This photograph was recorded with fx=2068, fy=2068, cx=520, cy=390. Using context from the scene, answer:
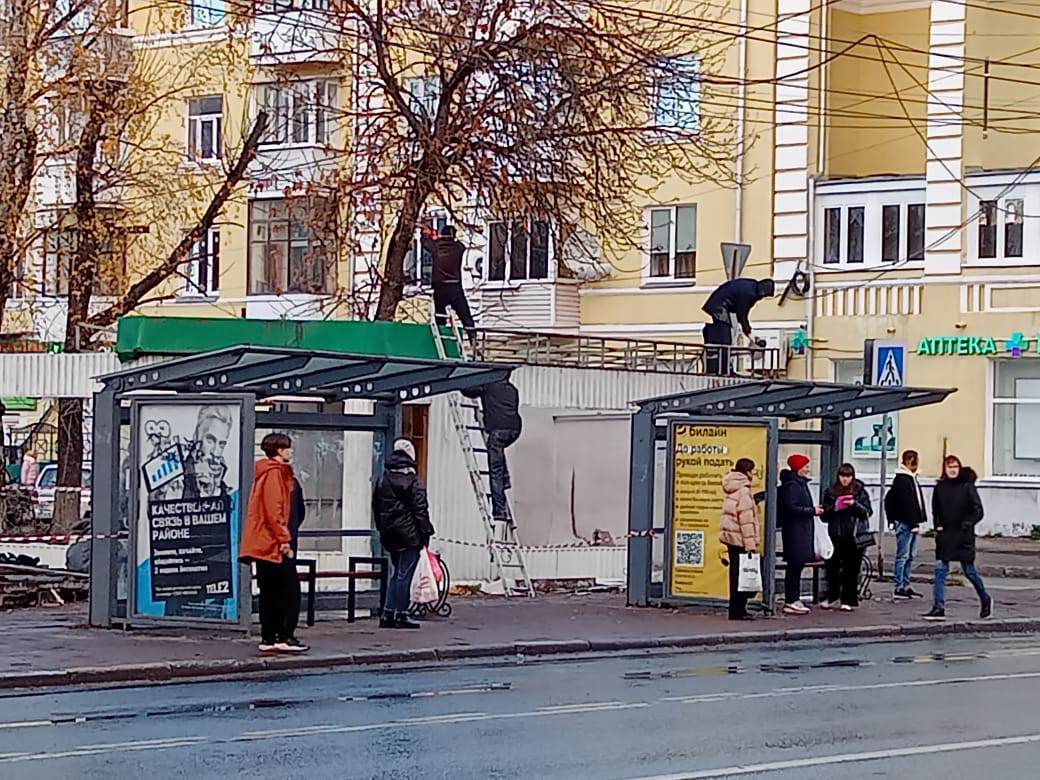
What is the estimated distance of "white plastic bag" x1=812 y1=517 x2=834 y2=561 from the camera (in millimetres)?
22156

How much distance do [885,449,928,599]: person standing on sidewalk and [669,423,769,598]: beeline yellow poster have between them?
3691mm

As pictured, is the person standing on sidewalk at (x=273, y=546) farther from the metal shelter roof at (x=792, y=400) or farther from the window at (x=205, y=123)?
the window at (x=205, y=123)

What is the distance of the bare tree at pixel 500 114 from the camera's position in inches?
1058

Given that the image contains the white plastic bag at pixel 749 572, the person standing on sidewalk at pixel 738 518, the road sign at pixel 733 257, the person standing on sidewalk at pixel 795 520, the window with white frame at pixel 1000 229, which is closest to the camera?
the person standing on sidewalk at pixel 738 518

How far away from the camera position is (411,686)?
1502 cm

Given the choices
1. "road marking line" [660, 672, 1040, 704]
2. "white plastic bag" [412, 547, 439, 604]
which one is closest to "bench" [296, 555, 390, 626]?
"white plastic bag" [412, 547, 439, 604]

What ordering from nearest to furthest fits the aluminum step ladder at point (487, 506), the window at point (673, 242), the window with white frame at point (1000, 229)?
the aluminum step ladder at point (487, 506) → the window with white frame at point (1000, 229) → the window at point (673, 242)

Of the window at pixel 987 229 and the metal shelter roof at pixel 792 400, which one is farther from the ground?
the window at pixel 987 229

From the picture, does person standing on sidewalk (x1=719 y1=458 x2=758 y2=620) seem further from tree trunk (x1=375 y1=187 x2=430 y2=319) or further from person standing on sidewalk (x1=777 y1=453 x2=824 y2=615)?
tree trunk (x1=375 y1=187 x2=430 y2=319)

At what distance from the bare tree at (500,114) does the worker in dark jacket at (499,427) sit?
122 inches

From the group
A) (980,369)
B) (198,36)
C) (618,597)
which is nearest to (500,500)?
(618,597)

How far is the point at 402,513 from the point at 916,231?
22104 millimetres

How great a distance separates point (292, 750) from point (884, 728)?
12.3ft

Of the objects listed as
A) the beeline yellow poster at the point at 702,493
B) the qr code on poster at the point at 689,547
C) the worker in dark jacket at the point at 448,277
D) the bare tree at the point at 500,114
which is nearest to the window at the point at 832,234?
the bare tree at the point at 500,114
